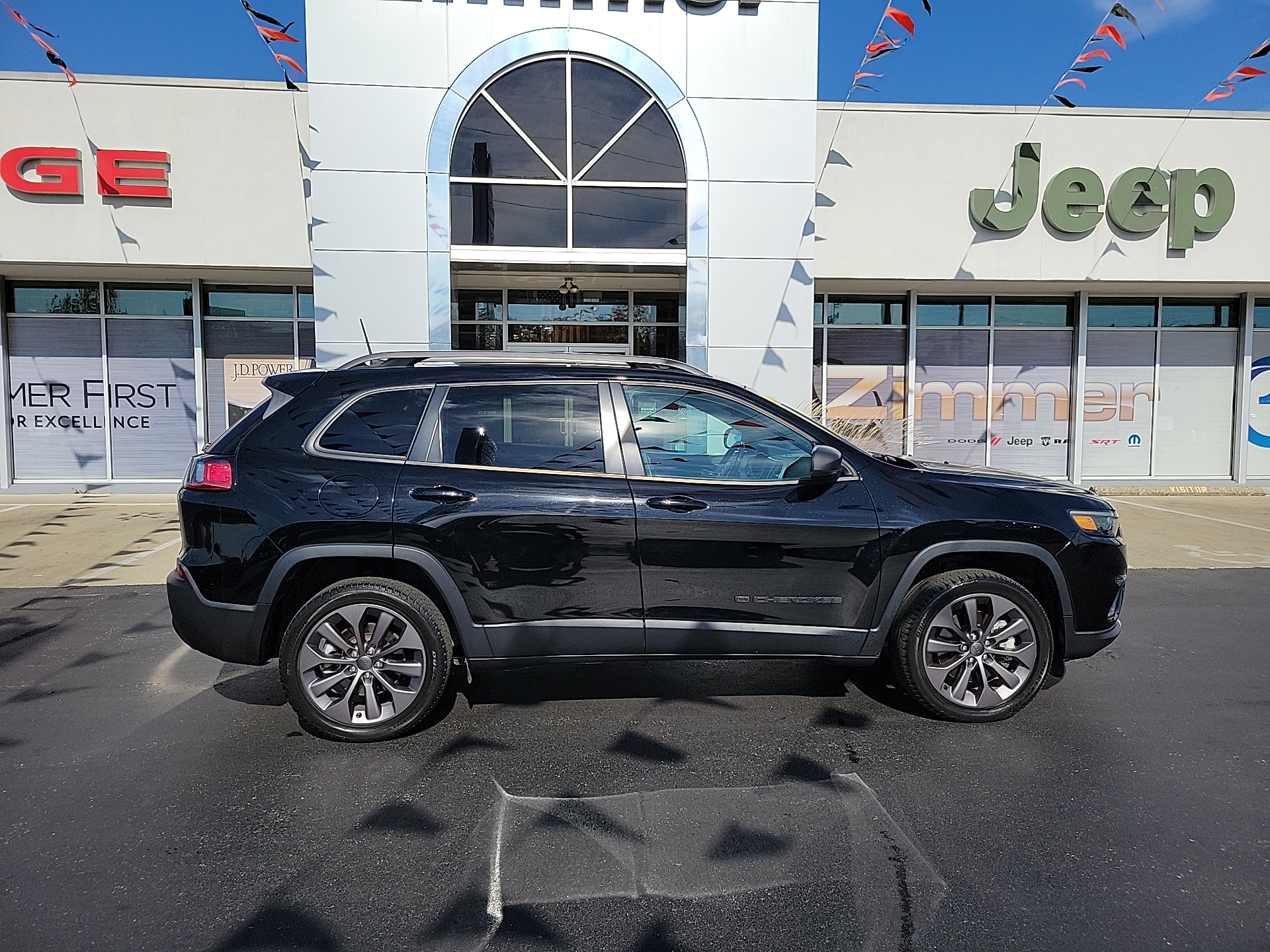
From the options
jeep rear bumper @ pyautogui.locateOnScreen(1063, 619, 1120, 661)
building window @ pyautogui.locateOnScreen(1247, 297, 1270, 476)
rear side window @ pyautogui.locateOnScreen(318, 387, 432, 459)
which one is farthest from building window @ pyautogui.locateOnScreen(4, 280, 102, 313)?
building window @ pyautogui.locateOnScreen(1247, 297, 1270, 476)

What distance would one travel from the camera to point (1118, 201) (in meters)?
12.8

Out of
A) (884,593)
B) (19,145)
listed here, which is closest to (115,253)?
(19,145)

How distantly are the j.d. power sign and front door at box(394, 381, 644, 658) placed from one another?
1110 cm

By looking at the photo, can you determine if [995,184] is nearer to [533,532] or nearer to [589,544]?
[589,544]

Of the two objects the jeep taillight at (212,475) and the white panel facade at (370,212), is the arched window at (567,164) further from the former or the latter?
the jeep taillight at (212,475)

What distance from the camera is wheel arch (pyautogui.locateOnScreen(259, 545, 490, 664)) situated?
3846mm

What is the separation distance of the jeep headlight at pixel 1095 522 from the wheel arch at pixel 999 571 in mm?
233

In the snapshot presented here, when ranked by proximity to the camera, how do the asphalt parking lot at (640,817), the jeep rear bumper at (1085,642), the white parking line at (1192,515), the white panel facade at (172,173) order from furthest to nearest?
1. the white panel facade at (172,173)
2. the white parking line at (1192,515)
3. the jeep rear bumper at (1085,642)
4. the asphalt parking lot at (640,817)

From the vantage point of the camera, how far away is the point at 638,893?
2.72 m

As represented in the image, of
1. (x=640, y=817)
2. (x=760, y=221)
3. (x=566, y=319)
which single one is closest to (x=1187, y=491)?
→ (x=760, y=221)

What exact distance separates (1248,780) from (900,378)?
11495mm

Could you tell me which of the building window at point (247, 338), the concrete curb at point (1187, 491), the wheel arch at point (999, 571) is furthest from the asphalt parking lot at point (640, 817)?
the concrete curb at point (1187, 491)

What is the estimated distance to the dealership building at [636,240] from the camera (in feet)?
33.6

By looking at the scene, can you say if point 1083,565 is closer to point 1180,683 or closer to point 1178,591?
point 1180,683
